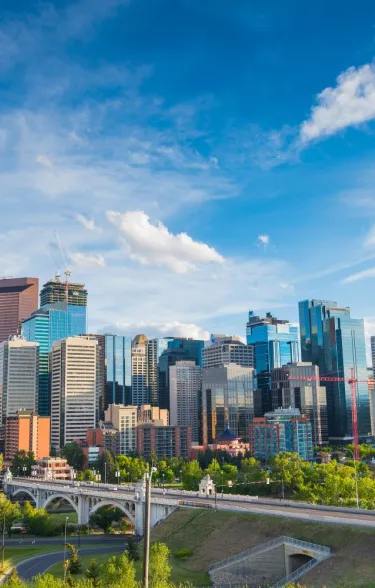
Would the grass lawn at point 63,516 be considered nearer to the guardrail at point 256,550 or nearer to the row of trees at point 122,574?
the guardrail at point 256,550

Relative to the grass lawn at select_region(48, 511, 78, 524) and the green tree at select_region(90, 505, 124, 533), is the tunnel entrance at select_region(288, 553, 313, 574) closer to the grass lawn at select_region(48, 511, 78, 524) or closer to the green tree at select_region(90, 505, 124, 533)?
the green tree at select_region(90, 505, 124, 533)

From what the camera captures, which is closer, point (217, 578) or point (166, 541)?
point (217, 578)

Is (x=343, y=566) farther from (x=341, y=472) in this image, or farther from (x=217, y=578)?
(x=341, y=472)

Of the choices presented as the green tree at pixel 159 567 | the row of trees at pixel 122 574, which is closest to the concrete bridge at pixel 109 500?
the row of trees at pixel 122 574

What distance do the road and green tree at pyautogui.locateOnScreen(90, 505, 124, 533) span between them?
20519mm

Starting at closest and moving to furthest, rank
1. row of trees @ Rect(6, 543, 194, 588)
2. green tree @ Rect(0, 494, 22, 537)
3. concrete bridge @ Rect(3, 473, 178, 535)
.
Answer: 1. row of trees @ Rect(6, 543, 194, 588)
2. concrete bridge @ Rect(3, 473, 178, 535)
3. green tree @ Rect(0, 494, 22, 537)

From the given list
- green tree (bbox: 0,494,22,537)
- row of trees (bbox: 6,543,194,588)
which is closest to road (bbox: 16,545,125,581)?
row of trees (bbox: 6,543,194,588)

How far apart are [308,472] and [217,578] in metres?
85.4

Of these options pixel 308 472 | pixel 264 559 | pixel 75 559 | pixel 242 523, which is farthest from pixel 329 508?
pixel 308 472

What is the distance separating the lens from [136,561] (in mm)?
98562

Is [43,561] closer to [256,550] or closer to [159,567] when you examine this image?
[159,567]

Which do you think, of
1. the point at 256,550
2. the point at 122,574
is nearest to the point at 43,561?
the point at 256,550

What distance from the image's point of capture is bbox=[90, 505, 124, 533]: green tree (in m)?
136

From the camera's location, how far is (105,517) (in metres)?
137
